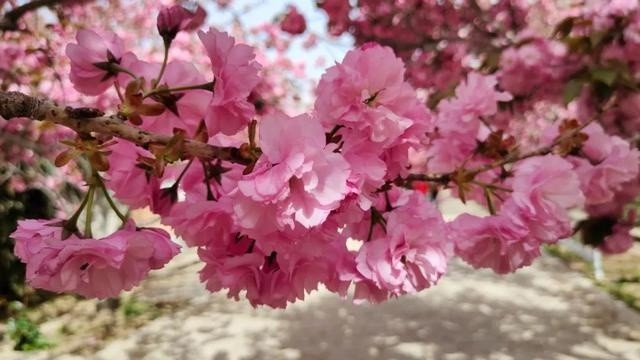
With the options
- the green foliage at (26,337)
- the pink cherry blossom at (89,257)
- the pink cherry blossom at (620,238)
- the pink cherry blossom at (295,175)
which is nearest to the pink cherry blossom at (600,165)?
the pink cherry blossom at (295,175)

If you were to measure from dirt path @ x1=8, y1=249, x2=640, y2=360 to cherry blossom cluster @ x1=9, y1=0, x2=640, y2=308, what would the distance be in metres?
3.20

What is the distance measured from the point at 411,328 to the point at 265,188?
4178 millimetres

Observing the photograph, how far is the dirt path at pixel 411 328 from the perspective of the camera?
3980 mm

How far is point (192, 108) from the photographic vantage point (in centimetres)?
81

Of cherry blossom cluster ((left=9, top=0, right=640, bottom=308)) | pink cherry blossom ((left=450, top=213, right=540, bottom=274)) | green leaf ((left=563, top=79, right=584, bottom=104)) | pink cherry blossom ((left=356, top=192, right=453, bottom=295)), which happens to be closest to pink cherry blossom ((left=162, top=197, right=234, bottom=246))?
cherry blossom cluster ((left=9, top=0, right=640, bottom=308))

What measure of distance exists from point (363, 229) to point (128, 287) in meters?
0.38

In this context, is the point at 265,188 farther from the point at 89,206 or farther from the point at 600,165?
the point at 600,165

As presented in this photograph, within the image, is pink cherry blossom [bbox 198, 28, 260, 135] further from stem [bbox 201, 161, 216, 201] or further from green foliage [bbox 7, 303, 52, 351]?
green foliage [bbox 7, 303, 52, 351]

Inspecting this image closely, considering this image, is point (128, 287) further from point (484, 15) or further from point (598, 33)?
point (484, 15)

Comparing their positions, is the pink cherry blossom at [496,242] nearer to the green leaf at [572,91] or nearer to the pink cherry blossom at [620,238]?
the green leaf at [572,91]

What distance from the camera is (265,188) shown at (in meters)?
A: 0.63

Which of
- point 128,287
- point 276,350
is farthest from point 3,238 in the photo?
point 128,287

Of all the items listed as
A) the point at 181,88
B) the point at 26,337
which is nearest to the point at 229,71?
the point at 181,88

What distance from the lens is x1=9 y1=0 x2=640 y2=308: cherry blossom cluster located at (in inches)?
26.3
